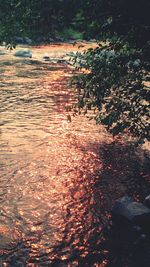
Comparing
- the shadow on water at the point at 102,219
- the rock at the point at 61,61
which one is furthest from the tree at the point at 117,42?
the rock at the point at 61,61

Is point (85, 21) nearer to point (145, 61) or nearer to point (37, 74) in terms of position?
point (145, 61)

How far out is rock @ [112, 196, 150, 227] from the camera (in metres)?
14.1

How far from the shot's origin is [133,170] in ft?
63.5

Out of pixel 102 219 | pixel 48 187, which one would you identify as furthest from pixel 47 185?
pixel 102 219

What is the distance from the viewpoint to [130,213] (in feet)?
46.7

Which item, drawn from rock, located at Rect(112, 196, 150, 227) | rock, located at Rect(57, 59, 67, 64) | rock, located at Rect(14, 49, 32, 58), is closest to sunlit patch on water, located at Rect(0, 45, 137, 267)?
rock, located at Rect(112, 196, 150, 227)

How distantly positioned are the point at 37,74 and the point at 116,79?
29.2m

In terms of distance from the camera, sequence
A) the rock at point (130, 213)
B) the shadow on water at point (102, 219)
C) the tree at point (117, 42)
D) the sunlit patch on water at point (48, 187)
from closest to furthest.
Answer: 1. the shadow on water at point (102, 219)
2. the sunlit patch on water at point (48, 187)
3. the rock at point (130, 213)
4. the tree at point (117, 42)

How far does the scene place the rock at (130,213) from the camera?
14.1m

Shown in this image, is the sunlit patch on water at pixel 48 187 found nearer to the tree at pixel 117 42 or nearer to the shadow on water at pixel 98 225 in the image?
the shadow on water at pixel 98 225

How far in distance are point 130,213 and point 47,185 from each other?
172 inches

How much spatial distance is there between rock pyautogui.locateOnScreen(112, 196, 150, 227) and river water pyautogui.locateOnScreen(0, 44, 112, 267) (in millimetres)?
727

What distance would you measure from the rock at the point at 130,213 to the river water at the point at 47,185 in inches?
28.6

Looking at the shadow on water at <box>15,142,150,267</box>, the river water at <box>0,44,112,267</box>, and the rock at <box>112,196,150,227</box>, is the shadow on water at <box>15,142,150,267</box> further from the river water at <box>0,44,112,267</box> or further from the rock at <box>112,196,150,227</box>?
the rock at <box>112,196,150,227</box>
